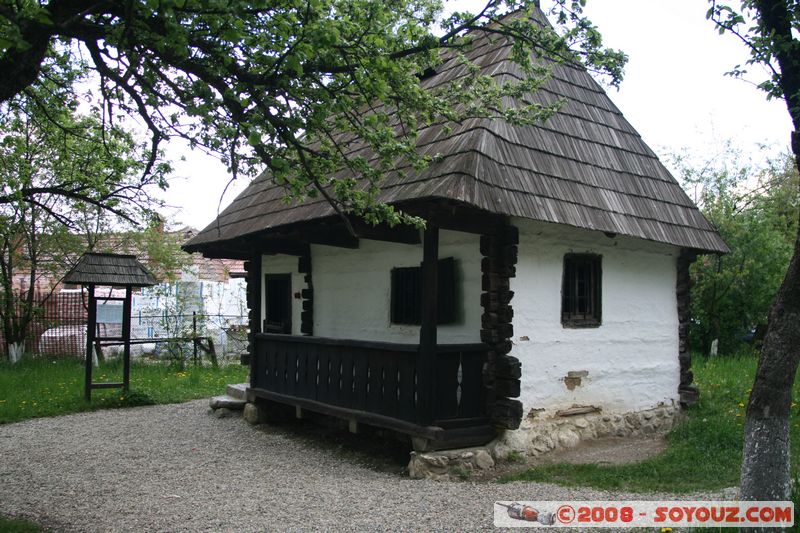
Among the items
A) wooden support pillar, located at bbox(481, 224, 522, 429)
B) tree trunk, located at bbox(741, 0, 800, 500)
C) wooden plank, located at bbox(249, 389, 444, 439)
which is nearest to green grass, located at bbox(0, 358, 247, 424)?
wooden plank, located at bbox(249, 389, 444, 439)

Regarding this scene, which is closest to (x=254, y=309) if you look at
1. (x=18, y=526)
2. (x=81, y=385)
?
(x=81, y=385)

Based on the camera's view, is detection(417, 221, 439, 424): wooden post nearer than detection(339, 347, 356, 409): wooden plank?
Yes

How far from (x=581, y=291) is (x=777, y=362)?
4199 millimetres

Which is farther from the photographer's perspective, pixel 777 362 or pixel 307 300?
pixel 307 300

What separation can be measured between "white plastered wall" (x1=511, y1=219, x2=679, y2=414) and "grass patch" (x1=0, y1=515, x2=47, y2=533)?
465 cm

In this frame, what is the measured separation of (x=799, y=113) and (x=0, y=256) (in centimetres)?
1701

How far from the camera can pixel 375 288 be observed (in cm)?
915

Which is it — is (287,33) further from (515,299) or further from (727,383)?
(727,383)

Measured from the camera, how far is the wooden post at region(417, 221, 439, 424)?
268 inches

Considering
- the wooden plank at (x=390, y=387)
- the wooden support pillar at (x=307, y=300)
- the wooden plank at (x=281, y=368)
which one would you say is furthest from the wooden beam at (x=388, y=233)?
the wooden support pillar at (x=307, y=300)

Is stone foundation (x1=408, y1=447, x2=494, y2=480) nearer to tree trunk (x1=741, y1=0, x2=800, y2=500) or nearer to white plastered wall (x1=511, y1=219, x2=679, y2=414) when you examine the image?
white plastered wall (x1=511, y1=219, x2=679, y2=414)

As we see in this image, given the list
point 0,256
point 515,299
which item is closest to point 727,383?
point 515,299

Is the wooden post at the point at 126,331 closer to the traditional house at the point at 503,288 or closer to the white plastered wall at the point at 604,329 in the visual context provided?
the traditional house at the point at 503,288

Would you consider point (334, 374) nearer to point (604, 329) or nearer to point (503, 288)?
point (503, 288)
